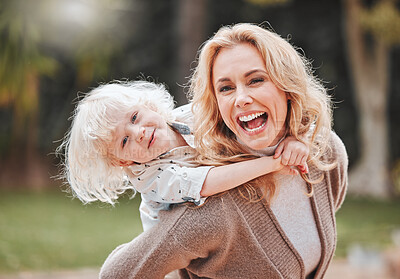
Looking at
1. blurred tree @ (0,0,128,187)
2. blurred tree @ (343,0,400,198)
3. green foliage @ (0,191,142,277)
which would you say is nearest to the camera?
green foliage @ (0,191,142,277)

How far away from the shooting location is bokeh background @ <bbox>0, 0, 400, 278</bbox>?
7.15m

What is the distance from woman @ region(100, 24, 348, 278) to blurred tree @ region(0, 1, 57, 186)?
702 centimetres

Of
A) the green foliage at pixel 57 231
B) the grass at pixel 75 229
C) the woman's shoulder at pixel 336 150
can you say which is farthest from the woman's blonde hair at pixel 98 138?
the green foliage at pixel 57 231

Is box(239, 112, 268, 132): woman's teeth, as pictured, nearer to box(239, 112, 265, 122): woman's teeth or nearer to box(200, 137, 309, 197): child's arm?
box(239, 112, 265, 122): woman's teeth

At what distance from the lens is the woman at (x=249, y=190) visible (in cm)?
159

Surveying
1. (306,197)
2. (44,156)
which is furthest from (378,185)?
(306,197)

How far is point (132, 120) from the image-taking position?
178 cm

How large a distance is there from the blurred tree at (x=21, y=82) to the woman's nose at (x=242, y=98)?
7124 mm

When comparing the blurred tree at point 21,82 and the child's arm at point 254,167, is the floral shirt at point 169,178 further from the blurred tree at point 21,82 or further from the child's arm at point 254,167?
the blurred tree at point 21,82

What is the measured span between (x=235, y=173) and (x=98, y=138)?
0.45 meters

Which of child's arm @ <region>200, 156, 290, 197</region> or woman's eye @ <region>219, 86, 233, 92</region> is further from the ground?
woman's eye @ <region>219, 86, 233, 92</region>

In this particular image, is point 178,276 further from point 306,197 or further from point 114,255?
point 306,197

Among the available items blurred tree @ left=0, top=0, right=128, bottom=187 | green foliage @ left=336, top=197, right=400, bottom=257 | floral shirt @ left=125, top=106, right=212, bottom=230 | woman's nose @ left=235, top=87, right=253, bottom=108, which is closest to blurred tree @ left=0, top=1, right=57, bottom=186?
blurred tree @ left=0, top=0, right=128, bottom=187

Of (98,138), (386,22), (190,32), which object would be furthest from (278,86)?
(386,22)
